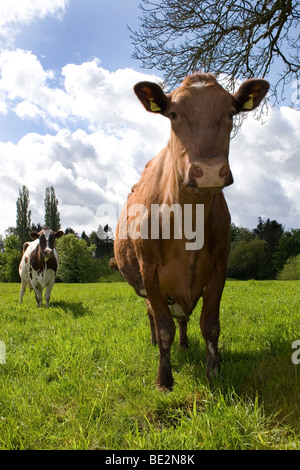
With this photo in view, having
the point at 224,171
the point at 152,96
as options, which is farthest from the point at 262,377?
the point at 152,96

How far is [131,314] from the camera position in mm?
7160

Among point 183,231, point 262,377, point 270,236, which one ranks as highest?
point 270,236

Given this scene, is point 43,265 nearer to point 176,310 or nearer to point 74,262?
point 176,310

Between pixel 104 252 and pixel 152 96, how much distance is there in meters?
74.5

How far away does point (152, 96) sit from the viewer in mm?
3307

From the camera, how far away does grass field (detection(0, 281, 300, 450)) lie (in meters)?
2.42

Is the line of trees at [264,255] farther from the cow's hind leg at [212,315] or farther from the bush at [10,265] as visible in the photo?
the cow's hind leg at [212,315]

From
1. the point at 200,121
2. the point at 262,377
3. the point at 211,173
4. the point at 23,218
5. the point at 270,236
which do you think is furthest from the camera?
the point at 270,236

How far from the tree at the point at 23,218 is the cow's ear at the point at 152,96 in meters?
59.9

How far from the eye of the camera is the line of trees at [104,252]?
5169 centimetres

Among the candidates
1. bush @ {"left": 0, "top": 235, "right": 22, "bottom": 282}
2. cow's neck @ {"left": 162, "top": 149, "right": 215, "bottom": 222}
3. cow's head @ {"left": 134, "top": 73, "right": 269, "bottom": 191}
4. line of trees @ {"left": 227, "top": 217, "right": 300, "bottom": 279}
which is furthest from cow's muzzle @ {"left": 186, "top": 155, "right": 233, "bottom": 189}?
line of trees @ {"left": 227, "top": 217, "right": 300, "bottom": 279}

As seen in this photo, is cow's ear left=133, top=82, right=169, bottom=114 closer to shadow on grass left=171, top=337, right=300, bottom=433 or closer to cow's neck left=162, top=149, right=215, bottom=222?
cow's neck left=162, top=149, right=215, bottom=222
